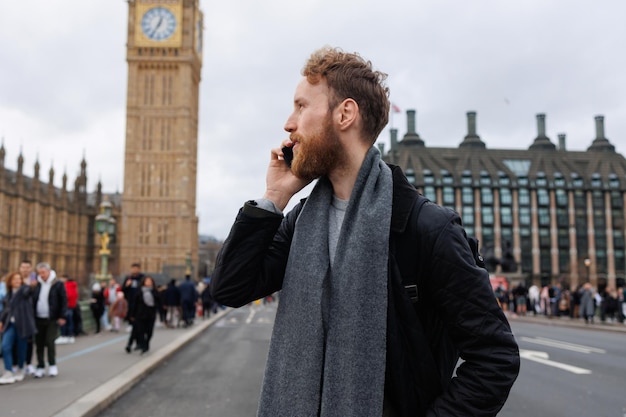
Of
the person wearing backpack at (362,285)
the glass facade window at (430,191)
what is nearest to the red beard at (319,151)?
Result: the person wearing backpack at (362,285)

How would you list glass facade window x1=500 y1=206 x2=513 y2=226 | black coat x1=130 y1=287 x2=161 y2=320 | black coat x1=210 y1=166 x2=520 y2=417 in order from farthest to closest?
glass facade window x1=500 y1=206 x2=513 y2=226 < black coat x1=130 y1=287 x2=161 y2=320 < black coat x1=210 y1=166 x2=520 y2=417

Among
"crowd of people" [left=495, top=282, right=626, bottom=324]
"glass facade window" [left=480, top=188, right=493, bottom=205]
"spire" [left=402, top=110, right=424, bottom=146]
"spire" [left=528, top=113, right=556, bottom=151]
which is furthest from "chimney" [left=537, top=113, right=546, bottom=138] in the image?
"crowd of people" [left=495, top=282, right=626, bottom=324]

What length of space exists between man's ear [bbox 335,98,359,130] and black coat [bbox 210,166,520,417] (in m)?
0.27

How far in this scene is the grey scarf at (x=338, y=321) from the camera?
1604mm

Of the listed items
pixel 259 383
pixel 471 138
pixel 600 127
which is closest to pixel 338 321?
pixel 259 383

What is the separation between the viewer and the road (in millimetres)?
6697

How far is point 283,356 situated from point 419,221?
A: 1.84ft

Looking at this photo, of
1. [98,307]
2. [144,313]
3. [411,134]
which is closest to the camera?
[144,313]

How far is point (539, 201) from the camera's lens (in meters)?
75.6

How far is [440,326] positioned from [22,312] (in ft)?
27.0

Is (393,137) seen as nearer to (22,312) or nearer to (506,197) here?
(506,197)

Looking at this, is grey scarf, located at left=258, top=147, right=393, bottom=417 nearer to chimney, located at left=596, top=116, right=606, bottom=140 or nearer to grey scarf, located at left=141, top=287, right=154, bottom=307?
grey scarf, located at left=141, top=287, right=154, bottom=307

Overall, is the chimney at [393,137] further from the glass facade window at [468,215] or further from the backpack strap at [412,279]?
the backpack strap at [412,279]

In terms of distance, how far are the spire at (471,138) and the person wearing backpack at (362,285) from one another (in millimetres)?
81639
